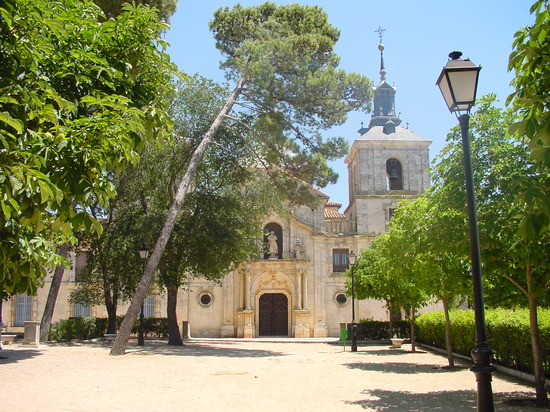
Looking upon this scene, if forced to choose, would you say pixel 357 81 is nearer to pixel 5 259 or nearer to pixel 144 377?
pixel 144 377

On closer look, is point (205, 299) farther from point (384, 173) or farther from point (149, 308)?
point (384, 173)

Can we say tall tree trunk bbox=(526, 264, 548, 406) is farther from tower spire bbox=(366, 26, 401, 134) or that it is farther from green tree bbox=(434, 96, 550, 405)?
tower spire bbox=(366, 26, 401, 134)

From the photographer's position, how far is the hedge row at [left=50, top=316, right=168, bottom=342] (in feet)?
76.6

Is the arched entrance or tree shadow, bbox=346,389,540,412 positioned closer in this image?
tree shadow, bbox=346,389,540,412

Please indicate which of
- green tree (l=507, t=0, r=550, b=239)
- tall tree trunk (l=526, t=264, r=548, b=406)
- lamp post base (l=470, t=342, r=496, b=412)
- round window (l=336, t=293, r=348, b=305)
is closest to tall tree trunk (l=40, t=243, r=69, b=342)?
round window (l=336, t=293, r=348, b=305)

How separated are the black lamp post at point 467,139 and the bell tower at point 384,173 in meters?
29.5

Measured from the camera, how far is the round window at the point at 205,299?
34.5 meters

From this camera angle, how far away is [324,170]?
20.8m

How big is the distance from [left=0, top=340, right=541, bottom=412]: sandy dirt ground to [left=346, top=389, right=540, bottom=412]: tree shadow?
0.02 metres

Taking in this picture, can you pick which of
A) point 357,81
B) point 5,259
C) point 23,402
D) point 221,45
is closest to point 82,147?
point 5,259

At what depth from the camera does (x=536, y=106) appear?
393 cm

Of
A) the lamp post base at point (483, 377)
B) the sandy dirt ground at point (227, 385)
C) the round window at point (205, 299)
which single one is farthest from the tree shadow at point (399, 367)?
the round window at point (205, 299)

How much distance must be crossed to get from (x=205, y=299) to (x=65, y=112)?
1217 inches

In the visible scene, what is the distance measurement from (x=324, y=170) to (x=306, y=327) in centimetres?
1567
